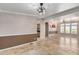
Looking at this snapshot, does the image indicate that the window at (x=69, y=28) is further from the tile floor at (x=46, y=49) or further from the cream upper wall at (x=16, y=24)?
the cream upper wall at (x=16, y=24)

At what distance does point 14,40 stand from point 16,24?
1.34 m

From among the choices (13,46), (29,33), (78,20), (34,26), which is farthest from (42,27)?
(13,46)

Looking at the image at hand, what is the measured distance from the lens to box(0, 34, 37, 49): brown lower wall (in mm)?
6185

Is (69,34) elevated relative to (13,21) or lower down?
lower down

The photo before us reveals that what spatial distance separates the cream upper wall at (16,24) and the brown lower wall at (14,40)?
0.34 meters

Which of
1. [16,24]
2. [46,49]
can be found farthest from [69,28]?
[16,24]

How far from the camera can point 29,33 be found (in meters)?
8.66

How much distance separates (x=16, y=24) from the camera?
7.58 meters

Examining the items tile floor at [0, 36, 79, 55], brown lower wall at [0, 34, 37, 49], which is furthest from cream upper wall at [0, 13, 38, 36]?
tile floor at [0, 36, 79, 55]

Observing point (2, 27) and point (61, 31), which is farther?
point (61, 31)

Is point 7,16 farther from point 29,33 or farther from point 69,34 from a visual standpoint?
point 69,34

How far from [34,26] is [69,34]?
587 centimetres

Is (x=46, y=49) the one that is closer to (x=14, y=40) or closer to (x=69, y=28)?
(x=14, y=40)

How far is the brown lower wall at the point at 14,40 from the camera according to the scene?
20.3 feet
